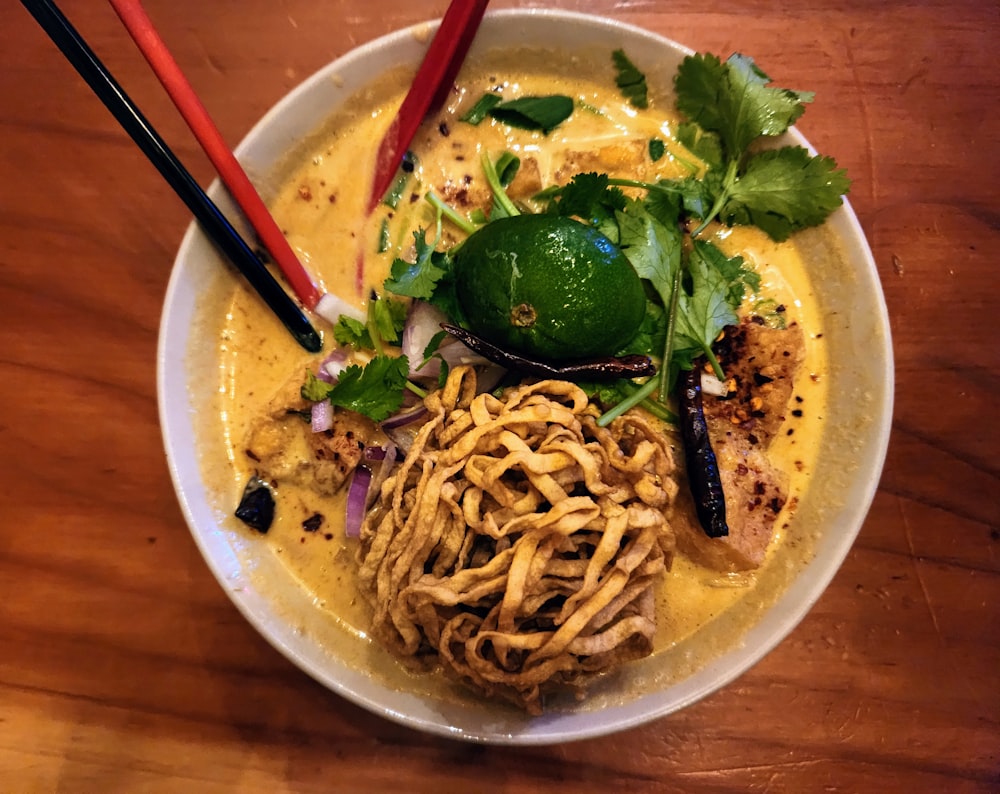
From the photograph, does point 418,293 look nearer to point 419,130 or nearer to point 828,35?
point 419,130

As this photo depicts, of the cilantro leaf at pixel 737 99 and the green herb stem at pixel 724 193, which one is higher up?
the cilantro leaf at pixel 737 99

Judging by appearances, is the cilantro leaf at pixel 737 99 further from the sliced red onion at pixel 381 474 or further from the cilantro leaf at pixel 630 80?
the sliced red onion at pixel 381 474

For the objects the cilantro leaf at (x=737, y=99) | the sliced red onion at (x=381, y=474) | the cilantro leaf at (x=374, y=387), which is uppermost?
the cilantro leaf at (x=737, y=99)

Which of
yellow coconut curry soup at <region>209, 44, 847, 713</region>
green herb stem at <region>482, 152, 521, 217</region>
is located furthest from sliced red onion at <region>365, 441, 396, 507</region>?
green herb stem at <region>482, 152, 521, 217</region>

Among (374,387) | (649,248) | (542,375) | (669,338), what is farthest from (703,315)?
(374,387)

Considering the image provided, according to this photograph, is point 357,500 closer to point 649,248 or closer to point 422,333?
point 422,333

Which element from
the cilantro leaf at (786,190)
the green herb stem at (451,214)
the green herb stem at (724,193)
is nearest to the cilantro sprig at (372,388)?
the green herb stem at (451,214)

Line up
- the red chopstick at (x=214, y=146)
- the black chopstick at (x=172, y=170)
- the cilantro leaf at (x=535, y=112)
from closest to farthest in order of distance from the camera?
1. the black chopstick at (x=172, y=170)
2. the red chopstick at (x=214, y=146)
3. the cilantro leaf at (x=535, y=112)

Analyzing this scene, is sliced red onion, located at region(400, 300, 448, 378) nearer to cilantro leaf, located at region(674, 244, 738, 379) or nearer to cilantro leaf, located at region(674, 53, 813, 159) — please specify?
cilantro leaf, located at region(674, 244, 738, 379)
